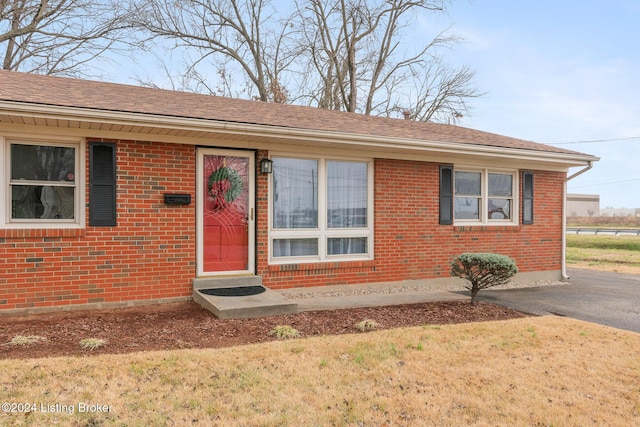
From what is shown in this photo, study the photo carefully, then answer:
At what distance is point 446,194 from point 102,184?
615 cm

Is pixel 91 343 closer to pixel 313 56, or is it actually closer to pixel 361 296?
pixel 361 296

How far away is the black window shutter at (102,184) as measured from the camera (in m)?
6.09

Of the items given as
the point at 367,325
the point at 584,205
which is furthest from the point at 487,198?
the point at 584,205

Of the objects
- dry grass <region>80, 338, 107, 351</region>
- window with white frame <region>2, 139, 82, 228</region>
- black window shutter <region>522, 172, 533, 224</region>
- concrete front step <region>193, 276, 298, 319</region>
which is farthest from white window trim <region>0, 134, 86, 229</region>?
black window shutter <region>522, 172, 533, 224</region>

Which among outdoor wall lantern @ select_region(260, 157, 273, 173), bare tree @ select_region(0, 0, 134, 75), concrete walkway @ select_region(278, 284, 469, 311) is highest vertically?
bare tree @ select_region(0, 0, 134, 75)

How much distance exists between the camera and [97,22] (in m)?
15.8

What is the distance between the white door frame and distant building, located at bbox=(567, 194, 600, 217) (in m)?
73.7

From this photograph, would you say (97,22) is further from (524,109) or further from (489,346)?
(524,109)

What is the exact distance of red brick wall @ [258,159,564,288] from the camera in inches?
302

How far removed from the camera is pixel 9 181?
5.79 metres

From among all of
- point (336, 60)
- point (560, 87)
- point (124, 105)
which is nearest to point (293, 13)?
point (336, 60)

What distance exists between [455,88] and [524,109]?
5746 mm

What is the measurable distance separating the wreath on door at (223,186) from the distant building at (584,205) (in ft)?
243

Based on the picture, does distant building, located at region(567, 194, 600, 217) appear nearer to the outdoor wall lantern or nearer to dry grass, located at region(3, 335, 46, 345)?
the outdoor wall lantern
